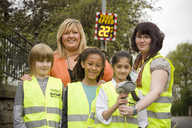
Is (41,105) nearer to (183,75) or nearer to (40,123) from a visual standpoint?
(40,123)

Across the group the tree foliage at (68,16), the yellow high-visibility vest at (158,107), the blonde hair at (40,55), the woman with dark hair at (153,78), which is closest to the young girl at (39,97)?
the blonde hair at (40,55)

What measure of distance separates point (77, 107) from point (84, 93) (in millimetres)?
182

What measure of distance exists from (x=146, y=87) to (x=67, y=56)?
157 centimetres

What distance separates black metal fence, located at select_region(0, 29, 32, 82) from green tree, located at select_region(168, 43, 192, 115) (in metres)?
37.3

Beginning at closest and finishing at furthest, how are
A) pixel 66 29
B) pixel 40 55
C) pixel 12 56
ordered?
pixel 40 55 < pixel 66 29 < pixel 12 56

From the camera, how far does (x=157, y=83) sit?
263 centimetres

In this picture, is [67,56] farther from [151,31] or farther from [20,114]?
[151,31]

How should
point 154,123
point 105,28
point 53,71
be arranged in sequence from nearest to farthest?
point 154,123
point 53,71
point 105,28

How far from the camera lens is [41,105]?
3207 mm

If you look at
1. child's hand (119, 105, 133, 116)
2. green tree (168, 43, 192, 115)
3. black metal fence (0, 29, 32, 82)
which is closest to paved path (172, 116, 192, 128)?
black metal fence (0, 29, 32, 82)

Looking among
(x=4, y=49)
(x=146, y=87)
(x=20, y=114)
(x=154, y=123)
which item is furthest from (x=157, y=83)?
(x=4, y=49)

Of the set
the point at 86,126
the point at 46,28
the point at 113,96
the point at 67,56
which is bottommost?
the point at 86,126

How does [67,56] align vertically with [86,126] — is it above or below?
above

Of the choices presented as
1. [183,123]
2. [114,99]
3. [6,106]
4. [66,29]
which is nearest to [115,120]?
[114,99]
